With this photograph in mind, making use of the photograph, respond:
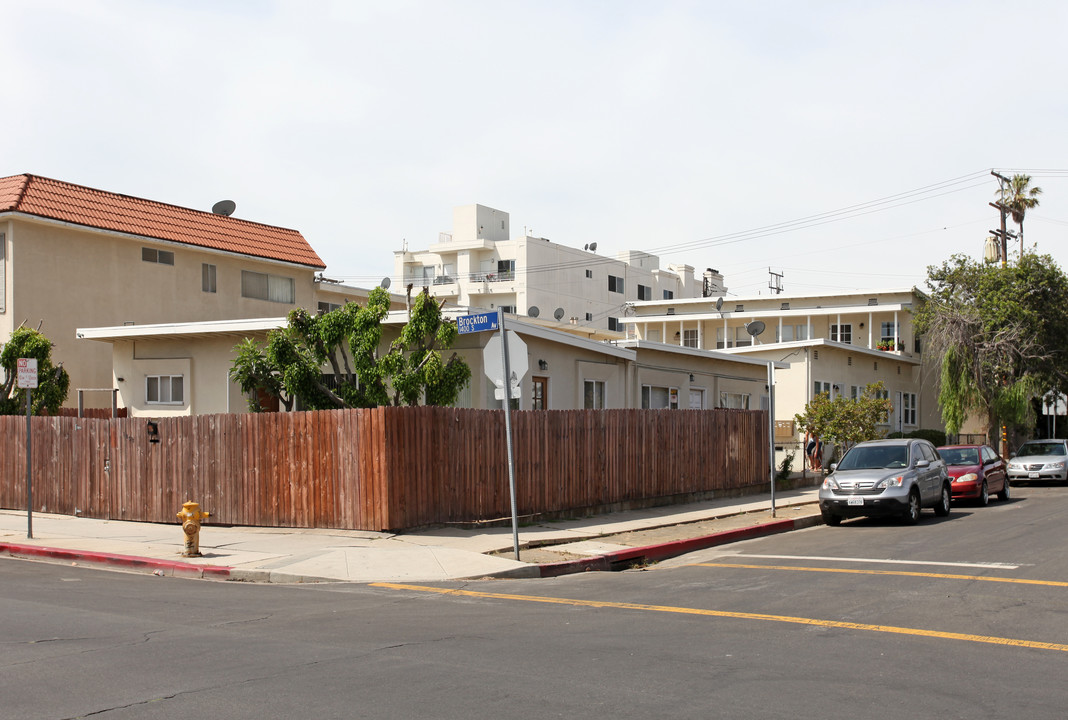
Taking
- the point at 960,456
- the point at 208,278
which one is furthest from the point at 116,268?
the point at 960,456

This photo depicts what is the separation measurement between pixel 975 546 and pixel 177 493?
13.8 meters

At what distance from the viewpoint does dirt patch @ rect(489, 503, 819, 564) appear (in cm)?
1430

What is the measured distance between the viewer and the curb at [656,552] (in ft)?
44.9

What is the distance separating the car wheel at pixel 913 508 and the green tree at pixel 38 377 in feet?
63.7

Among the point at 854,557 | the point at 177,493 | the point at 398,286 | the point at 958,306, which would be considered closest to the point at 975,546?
the point at 854,557

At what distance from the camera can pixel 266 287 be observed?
111ft

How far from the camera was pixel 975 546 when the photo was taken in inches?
603

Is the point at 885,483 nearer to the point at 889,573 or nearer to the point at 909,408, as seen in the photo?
the point at 889,573

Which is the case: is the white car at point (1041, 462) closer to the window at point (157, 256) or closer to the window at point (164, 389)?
the window at point (164, 389)

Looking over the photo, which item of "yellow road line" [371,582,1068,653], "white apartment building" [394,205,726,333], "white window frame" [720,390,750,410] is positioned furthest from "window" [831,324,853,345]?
"yellow road line" [371,582,1068,653]

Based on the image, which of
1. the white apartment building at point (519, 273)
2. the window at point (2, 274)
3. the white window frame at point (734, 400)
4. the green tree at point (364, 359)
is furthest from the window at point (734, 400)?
the white apartment building at point (519, 273)

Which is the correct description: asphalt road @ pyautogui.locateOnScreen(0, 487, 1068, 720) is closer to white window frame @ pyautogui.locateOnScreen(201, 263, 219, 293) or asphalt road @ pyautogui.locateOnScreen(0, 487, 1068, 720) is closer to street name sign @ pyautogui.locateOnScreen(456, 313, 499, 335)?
street name sign @ pyautogui.locateOnScreen(456, 313, 499, 335)

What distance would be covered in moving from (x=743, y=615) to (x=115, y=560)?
9245 millimetres

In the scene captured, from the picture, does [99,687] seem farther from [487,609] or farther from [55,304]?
[55,304]
